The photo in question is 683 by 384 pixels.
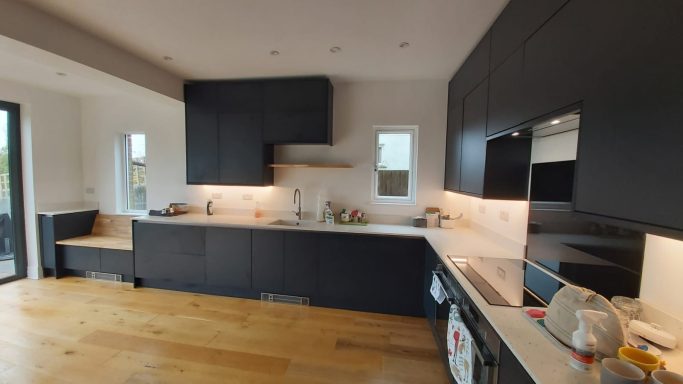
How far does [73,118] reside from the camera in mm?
3912

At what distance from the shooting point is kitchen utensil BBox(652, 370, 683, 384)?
2.35 ft

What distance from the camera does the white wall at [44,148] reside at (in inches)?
136

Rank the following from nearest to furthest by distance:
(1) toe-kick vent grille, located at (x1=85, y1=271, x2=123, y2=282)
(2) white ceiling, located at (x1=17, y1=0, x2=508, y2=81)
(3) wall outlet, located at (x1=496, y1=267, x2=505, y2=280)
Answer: (3) wall outlet, located at (x1=496, y1=267, x2=505, y2=280) < (2) white ceiling, located at (x1=17, y1=0, x2=508, y2=81) < (1) toe-kick vent grille, located at (x1=85, y1=271, x2=123, y2=282)

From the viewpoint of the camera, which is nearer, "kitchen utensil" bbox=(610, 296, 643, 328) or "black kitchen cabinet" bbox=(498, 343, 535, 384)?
"black kitchen cabinet" bbox=(498, 343, 535, 384)

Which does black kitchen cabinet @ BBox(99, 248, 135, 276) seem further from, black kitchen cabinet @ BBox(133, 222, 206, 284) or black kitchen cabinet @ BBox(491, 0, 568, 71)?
black kitchen cabinet @ BBox(491, 0, 568, 71)

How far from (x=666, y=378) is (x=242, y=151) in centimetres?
345

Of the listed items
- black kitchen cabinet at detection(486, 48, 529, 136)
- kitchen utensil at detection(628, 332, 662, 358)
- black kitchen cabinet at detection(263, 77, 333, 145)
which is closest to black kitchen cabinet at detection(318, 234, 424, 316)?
black kitchen cabinet at detection(263, 77, 333, 145)

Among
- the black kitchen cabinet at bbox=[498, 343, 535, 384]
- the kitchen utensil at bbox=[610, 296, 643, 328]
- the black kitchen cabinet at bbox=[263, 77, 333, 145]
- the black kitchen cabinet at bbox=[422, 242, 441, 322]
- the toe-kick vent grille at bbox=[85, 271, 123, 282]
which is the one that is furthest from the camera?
the toe-kick vent grille at bbox=[85, 271, 123, 282]

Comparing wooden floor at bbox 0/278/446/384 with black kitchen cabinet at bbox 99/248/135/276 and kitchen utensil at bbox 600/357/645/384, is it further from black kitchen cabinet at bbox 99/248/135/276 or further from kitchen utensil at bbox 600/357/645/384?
kitchen utensil at bbox 600/357/645/384

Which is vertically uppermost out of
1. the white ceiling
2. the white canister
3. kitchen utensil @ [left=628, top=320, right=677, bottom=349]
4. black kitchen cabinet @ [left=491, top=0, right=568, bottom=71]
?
the white ceiling

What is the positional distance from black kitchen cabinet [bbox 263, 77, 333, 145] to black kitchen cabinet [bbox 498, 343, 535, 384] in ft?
8.20

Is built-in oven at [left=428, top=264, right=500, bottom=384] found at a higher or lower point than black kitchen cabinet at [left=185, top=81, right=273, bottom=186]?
lower

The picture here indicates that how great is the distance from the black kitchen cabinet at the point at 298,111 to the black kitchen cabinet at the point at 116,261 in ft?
7.66

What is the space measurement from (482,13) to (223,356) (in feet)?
10.5
